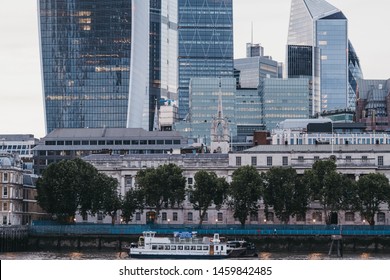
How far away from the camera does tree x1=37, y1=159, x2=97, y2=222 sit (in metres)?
172

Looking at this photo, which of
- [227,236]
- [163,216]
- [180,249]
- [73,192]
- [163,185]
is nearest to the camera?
[180,249]

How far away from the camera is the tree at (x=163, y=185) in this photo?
172 meters

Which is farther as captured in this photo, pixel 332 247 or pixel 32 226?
pixel 32 226

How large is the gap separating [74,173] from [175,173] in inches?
653

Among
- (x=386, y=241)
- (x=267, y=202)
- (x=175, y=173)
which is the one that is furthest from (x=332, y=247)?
(x=175, y=173)

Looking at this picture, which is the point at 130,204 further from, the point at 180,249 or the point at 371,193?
the point at 180,249

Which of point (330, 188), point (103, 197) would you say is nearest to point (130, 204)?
point (103, 197)

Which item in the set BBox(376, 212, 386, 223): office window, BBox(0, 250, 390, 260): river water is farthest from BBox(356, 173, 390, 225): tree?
BBox(0, 250, 390, 260): river water

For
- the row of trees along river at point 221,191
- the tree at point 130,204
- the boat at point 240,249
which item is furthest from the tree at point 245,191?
the boat at point 240,249

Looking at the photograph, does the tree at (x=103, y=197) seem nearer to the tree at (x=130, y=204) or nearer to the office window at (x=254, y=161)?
the tree at (x=130, y=204)

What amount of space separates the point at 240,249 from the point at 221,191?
115ft

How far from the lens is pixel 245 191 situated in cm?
16775

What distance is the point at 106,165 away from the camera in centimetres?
19438
